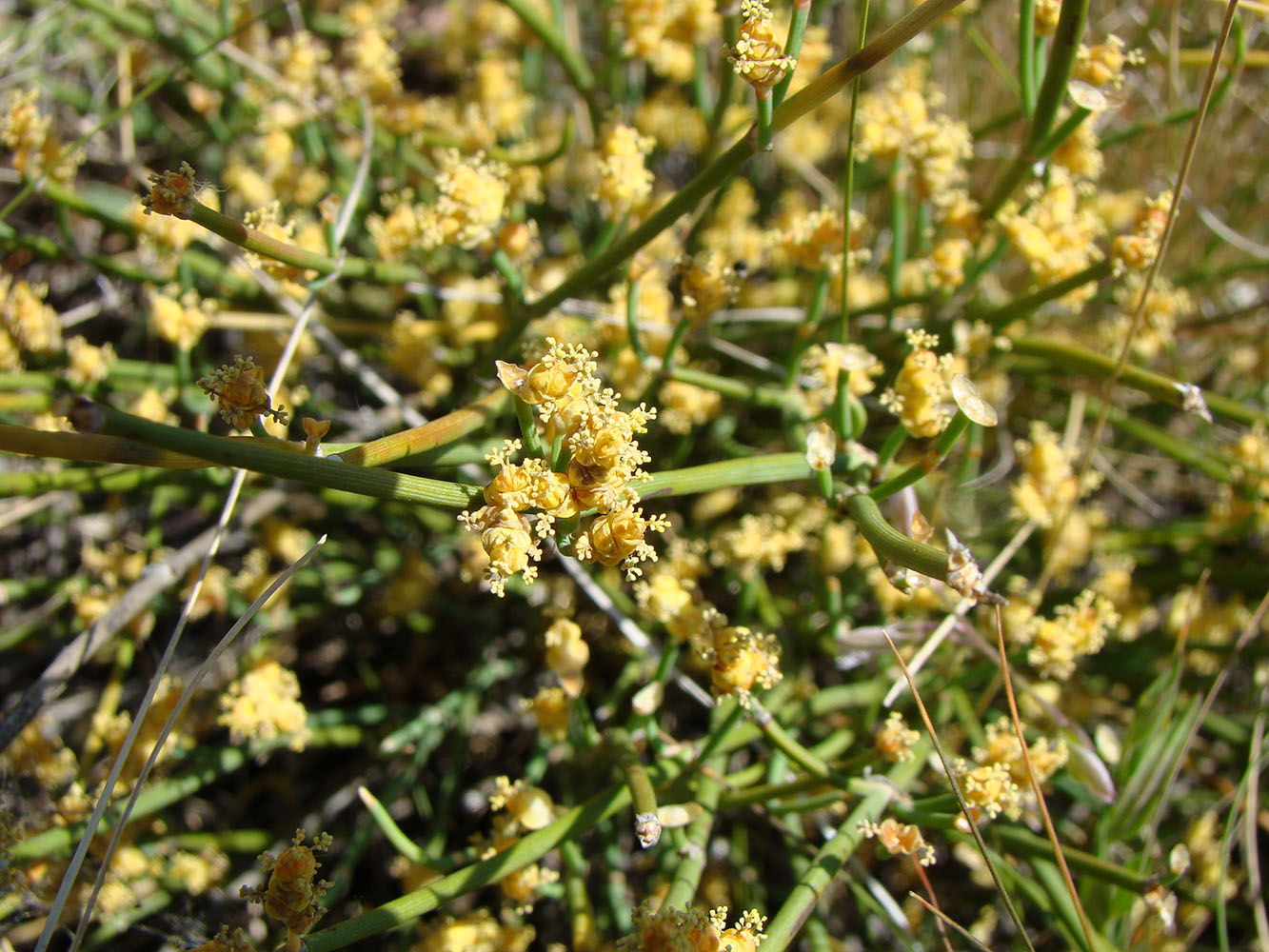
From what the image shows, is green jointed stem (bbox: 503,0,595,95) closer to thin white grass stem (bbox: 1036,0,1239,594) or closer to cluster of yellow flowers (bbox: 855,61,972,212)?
cluster of yellow flowers (bbox: 855,61,972,212)

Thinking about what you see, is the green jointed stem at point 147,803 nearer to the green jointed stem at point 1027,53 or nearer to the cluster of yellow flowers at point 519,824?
the cluster of yellow flowers at point 519,824

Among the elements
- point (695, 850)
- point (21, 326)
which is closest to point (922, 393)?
point (695, 850)

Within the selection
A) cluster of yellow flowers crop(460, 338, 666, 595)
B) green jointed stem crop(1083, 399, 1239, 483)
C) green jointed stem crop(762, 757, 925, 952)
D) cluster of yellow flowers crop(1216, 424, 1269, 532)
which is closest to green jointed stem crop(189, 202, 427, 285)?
cluster of yellow flowers crop(460, 338, 666, 595)

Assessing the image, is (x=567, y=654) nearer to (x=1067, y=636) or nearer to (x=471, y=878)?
(x=471, y=878)

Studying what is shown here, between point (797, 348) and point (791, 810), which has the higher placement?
point (797, 348)

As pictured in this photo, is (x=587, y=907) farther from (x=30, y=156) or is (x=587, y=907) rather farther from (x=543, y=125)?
(x=543, y=125)

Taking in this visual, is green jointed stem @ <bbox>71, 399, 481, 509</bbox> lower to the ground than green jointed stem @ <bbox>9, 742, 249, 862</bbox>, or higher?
higher

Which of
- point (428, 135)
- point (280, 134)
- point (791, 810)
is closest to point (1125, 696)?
point (791, 810)
